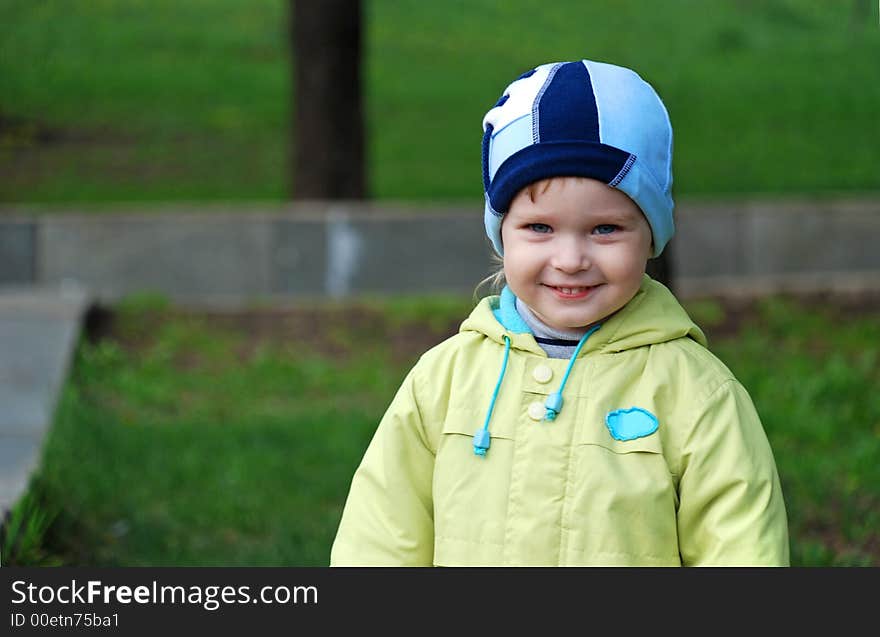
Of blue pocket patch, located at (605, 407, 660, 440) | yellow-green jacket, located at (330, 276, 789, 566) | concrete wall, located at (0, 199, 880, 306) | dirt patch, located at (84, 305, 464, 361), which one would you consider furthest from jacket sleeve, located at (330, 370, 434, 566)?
concrete wall, located at (0, 199, 880, 306)

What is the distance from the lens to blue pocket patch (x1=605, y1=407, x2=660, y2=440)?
251 cm

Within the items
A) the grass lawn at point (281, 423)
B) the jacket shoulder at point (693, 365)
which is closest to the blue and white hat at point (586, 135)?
the jacket shoulder at point (693, 365)

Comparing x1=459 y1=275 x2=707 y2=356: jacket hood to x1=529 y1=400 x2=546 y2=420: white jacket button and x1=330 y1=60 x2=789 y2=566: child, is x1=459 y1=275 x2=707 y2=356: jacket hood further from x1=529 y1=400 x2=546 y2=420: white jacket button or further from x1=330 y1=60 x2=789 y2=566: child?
x1=529 y1=400 x2=546 y2=420: white jacket button

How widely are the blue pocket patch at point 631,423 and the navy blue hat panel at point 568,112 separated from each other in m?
0.50

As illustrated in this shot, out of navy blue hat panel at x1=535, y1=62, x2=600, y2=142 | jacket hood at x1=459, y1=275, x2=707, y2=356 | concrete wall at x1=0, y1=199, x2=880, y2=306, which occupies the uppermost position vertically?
navy blue hat panel at x1=535, y1=62, x2=600, y2=142

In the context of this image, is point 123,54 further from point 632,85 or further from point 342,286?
point 632,85

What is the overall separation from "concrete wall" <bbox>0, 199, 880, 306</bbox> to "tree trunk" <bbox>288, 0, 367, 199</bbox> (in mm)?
530

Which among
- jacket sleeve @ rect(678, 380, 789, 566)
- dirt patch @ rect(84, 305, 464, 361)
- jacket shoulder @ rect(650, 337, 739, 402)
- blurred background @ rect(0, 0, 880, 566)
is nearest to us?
jacket sleeve @ rect(678, 380, 789, 566)

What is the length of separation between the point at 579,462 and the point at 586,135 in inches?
23.1

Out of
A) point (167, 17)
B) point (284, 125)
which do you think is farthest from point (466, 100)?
point (167, 17)

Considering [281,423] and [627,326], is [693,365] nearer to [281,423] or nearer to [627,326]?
[627,326]

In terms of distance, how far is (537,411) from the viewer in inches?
101

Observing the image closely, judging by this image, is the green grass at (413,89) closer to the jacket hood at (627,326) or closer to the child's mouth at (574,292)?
the jacket hood at (627,326)

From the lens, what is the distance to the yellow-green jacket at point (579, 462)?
2.48m
